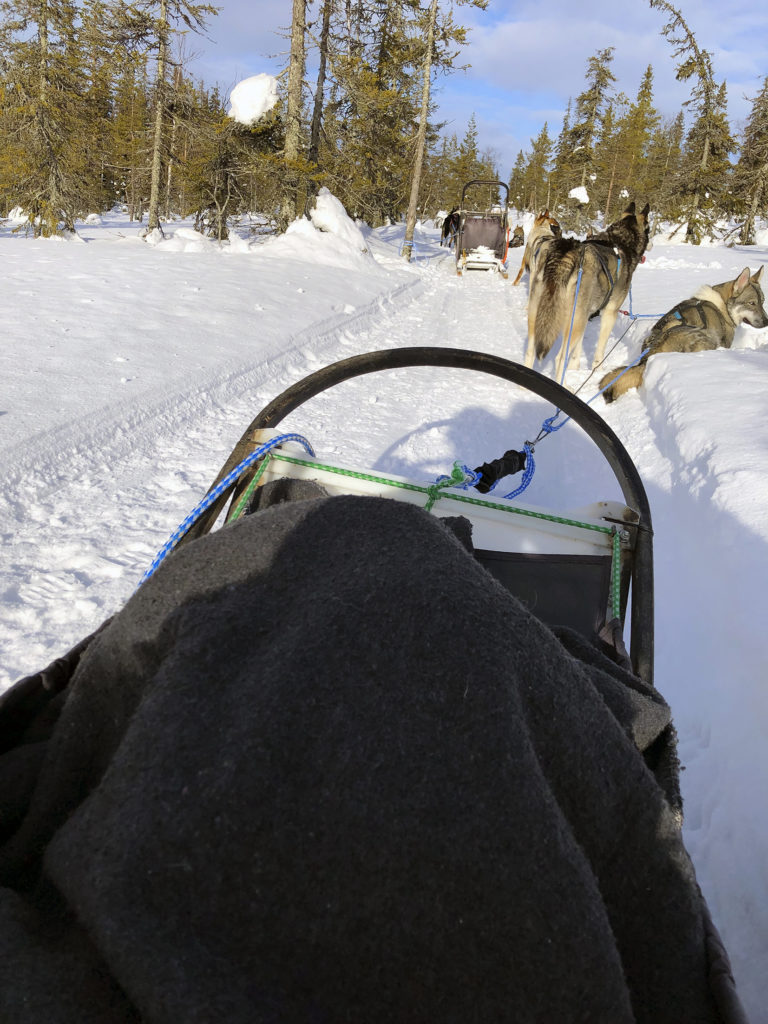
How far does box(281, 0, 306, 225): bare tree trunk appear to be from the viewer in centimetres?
1367

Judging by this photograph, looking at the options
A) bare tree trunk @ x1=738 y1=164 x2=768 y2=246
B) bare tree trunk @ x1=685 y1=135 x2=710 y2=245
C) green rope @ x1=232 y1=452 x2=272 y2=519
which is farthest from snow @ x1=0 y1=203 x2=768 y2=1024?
bare tree trunk @ x1=685 y1=135 x2=710 y2=245

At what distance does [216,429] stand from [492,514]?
10.1 feet

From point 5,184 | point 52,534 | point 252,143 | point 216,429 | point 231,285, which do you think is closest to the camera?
point 52,534

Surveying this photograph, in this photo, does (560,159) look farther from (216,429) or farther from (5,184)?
(216,429)

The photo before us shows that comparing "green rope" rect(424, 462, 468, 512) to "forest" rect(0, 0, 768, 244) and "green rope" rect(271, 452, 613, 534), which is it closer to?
"green rope" rect(271, 452, 613, 534)

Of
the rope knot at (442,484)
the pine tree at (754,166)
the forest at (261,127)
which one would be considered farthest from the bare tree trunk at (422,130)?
the rope knot at (442,484)

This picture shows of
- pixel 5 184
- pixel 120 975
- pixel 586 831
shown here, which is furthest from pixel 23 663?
pixel 5 184

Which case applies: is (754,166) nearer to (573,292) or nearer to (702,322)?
(702,322)

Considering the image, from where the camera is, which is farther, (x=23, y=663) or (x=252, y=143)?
(x=252, y=143)

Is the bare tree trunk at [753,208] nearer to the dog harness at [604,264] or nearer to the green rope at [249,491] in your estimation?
the dog harness at [604,264]

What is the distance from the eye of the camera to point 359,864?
1.95 ft

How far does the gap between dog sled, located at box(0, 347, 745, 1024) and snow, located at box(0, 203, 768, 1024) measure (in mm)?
1209

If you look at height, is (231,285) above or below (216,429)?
above

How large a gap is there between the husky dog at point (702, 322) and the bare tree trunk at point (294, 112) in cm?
1054
